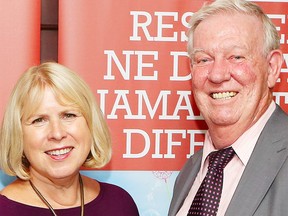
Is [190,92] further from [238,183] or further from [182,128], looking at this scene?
[238,183]

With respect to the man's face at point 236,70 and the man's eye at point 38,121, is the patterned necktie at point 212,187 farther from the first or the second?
the man's eye at point 38,121

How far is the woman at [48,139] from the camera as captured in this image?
182cm

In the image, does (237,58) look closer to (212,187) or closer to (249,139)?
(249,139)

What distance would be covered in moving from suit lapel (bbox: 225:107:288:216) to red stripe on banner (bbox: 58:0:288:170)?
511 millimetres

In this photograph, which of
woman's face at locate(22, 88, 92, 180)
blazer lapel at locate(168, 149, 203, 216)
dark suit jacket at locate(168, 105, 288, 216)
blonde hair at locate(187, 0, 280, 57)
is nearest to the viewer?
dark suit jacket at locate(168, 105, 288, 216)

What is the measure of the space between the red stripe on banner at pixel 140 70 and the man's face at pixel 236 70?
0.34 metres

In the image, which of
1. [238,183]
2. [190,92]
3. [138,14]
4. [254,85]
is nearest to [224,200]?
[238,183]

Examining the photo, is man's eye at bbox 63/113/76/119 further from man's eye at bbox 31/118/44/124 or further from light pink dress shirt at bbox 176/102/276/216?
light pink dress shirt at bbox 176/102/276/216

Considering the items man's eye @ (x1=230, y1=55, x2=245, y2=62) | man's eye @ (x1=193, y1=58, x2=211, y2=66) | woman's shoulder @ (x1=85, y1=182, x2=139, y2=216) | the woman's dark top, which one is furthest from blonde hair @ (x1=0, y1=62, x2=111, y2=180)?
man's eye @ (x1=230, y1=55, x2=245, y2=62)

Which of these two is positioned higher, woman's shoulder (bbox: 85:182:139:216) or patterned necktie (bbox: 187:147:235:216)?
patterned necktie (bbox: 187:147:235:216)

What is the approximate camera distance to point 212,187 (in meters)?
1.93

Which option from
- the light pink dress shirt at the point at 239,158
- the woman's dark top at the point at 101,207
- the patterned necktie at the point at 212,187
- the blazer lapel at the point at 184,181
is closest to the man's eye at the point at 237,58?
the light pink dress shirt at the point at 239,158

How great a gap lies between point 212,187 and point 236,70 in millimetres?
438

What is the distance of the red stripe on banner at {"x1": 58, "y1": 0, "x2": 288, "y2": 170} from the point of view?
87.7 inches
